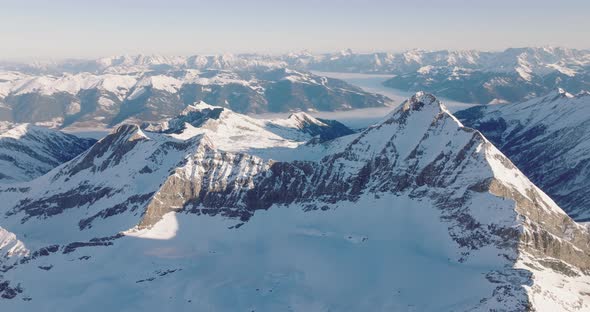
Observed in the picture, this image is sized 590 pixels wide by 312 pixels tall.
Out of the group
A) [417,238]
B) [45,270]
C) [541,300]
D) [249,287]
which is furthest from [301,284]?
[45,270]

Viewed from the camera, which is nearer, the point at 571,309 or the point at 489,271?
the point at 571,309

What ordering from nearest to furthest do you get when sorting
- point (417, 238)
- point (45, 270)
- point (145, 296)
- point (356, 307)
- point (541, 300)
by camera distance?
1. point (541, 300)
2. point (356, 307)
3. point (145, 296)
4. point (45, 270)
5. point (417, 238)

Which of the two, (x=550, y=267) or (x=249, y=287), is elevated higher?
(x=550, y=267)

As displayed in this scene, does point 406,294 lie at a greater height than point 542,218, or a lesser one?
lesser

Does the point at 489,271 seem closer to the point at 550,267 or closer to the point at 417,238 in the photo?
the point at 550,267

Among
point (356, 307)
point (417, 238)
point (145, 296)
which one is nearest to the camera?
point (356, 307)

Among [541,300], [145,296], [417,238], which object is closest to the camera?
[541,300]

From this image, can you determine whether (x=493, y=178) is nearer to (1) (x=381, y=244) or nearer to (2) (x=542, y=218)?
(2) (x=542, y=218)

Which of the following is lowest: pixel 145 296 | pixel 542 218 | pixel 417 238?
pixel 145 296

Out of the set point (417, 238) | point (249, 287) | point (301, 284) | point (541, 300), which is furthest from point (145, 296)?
point (541, 300)
